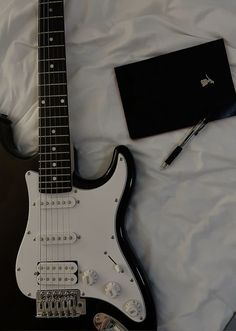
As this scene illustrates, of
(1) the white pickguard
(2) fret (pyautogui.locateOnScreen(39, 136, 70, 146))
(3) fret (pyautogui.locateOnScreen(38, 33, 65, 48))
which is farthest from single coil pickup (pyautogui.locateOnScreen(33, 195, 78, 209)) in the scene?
(3) fret (pyautogui.locateOnScreen(38, 33, 65, 48))

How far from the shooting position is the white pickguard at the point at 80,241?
0.83 m

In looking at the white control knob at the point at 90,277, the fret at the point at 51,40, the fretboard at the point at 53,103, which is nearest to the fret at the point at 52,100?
the fretboard at the point at 53,103

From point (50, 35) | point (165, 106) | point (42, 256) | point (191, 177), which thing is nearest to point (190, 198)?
point (191, 177)

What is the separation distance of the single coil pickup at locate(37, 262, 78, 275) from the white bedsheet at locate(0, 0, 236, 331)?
151mm

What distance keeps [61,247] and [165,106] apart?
0.38 m

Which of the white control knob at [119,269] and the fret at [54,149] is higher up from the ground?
the fret at [54,149]

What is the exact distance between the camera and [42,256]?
2.85ft

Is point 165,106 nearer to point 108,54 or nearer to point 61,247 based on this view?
point 108,54

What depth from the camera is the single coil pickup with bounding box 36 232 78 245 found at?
85 centimetres

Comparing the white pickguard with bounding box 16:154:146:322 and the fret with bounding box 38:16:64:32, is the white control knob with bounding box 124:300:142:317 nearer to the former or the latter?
the white pickguard with bounding box 16:154:146:322

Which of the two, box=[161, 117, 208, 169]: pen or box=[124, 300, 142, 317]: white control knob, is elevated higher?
box=[161, 117, 208, 169]: pen

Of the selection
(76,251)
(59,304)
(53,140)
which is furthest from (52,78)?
(59,304)

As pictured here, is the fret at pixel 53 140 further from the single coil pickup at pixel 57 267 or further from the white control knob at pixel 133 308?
the white control knob at pixel 133 308

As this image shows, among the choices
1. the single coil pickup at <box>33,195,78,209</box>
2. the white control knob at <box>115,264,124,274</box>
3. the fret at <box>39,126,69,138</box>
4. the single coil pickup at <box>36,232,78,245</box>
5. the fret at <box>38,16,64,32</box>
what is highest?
the fret at <box>38,16,64,32</box>
